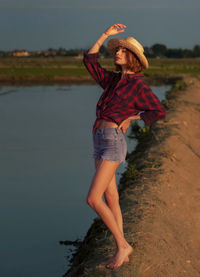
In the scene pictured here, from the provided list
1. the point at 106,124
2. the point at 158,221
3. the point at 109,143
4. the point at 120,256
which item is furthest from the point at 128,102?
the point at 158,221

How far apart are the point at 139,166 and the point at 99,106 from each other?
5.55 meters

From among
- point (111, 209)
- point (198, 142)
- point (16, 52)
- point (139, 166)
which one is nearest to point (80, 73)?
point (198, 142)

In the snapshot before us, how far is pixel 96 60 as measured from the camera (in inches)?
175

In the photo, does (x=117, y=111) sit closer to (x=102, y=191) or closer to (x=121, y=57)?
(x=121, y=57)

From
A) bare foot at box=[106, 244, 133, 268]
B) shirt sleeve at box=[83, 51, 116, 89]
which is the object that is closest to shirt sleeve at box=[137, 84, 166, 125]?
shirt sleeve at box=[83, 51, 116, 89]

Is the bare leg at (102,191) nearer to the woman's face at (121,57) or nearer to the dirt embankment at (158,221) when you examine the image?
the dirt embankment at (158,221)

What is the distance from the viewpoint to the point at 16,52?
15200 cm

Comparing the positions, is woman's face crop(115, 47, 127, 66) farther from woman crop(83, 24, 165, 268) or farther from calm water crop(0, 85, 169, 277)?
calm water crop(0, 85, 169, 277)

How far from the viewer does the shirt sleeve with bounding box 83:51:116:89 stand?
4.44 meters

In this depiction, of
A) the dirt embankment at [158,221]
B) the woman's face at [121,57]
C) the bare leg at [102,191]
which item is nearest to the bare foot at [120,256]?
the dirt embankment at [158,221]

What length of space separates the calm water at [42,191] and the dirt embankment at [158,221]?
682 mm

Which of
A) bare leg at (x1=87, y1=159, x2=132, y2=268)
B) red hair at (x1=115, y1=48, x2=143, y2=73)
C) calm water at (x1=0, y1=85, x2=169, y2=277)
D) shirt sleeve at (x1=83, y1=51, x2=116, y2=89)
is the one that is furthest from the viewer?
calm water at (x1=0, y1=85, x2=169, y2=277)

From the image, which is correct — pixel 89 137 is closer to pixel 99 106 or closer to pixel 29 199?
pixel 29 199

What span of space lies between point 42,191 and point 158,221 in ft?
13.3
